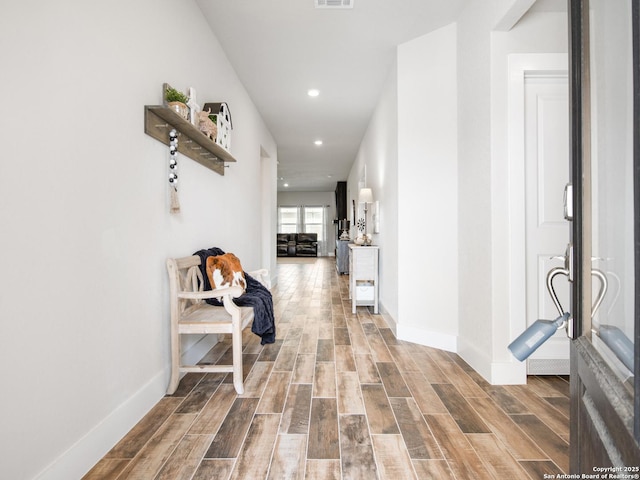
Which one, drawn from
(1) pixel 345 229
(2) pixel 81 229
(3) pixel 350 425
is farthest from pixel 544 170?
(1) pixel 345 229

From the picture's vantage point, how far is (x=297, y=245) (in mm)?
13719

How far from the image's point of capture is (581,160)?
2.48 feet

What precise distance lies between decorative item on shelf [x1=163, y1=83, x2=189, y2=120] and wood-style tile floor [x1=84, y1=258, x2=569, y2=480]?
65.8 inches

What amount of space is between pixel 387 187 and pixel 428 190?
0.93 metres

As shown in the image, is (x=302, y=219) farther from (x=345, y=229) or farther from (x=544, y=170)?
(x=544, y=170)

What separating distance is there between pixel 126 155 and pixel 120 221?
326mm

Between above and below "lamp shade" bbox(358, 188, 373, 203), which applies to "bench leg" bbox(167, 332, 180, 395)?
below

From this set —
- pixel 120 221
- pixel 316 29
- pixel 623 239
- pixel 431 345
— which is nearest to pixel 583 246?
pixel 623 239

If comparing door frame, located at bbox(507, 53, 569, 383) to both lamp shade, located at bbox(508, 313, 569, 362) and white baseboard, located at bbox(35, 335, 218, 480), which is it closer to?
lamp shade, located at bbox(508, 313, 569, 362)

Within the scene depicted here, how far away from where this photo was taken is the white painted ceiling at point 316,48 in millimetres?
2736

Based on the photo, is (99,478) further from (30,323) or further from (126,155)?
(126,155)

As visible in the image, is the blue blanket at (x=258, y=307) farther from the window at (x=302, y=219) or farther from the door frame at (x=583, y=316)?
the window at (x=302, y=219)

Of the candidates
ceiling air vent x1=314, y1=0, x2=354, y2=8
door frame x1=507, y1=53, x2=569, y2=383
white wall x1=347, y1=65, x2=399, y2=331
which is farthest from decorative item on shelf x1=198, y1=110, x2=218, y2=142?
door frame x1=507, y1=53, x2=569, y2=383

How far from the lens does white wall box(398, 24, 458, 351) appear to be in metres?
2.92
